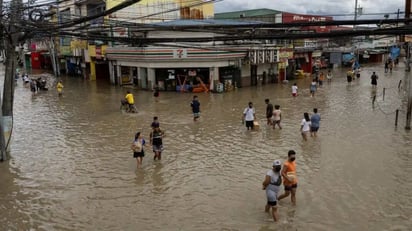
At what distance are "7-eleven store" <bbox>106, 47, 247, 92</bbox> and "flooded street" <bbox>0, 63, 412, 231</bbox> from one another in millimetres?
8120

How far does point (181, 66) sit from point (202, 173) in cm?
1976

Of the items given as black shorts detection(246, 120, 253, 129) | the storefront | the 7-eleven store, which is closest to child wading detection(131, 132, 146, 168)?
black shorts detection(246, 120, 253, 129)

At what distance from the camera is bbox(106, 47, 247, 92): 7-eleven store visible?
101 ft

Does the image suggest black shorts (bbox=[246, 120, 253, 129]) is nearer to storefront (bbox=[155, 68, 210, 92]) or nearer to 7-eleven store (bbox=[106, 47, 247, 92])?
7-eleven store (bbox=[106, 47, 247, 92])

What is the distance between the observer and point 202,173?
12.5 metres

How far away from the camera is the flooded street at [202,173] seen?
9.25m

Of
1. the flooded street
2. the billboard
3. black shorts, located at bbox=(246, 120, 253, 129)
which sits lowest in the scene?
the flooded street

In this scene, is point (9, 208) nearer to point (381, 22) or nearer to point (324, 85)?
point (381, 22)

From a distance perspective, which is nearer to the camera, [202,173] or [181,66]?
[202,173]

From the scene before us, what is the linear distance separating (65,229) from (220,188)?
422 centimetres

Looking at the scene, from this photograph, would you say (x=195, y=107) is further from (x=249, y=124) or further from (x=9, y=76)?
(x=9, y=76)

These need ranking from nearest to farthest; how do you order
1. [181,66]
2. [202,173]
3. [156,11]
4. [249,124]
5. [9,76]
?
[202,173]
[9,76]
[249,124]
[181,66]
[156,11]

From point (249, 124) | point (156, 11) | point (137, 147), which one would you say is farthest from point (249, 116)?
point (156, 11)

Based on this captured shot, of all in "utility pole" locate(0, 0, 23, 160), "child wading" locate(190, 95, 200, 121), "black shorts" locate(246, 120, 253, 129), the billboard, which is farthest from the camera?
the billboard
